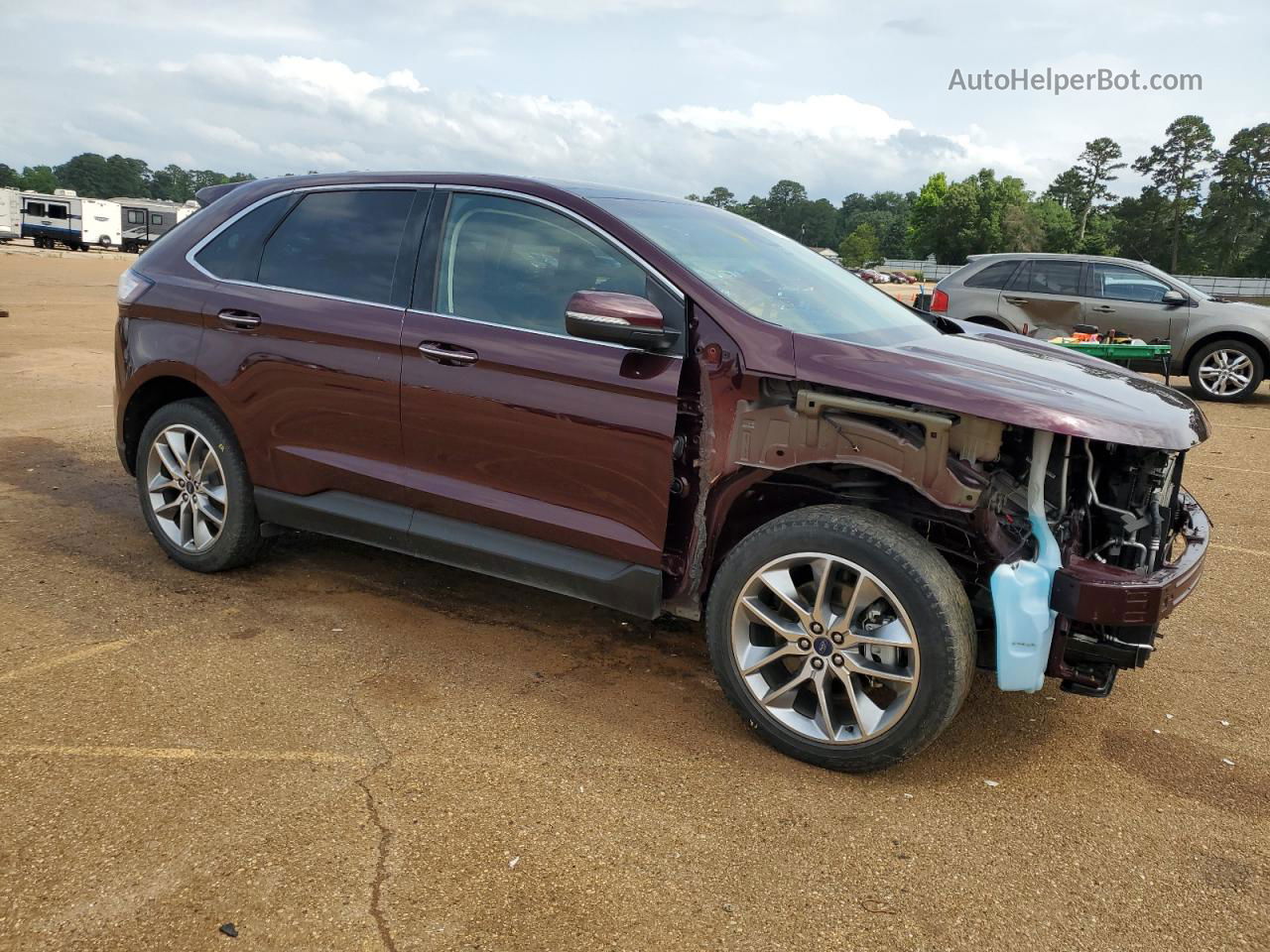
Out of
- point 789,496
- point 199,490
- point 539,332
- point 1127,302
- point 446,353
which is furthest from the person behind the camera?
Answer: point 1127,302

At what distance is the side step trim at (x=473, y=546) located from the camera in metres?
3.43

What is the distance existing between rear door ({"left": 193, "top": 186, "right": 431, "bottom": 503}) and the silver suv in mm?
8558

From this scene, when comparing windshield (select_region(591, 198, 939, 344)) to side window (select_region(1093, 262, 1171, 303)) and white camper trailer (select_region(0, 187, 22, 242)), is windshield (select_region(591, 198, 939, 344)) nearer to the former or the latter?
side window (select_region(1093, 262, 1171, 303))

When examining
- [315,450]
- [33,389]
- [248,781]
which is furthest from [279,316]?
[33,389]

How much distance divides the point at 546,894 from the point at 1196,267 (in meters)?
93.2

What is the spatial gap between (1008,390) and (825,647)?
36.8 inches

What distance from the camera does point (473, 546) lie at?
147 inches

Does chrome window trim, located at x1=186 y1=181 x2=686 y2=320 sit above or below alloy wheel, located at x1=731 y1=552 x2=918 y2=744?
above

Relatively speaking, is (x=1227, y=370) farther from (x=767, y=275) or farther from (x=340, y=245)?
(x=340, y=245)

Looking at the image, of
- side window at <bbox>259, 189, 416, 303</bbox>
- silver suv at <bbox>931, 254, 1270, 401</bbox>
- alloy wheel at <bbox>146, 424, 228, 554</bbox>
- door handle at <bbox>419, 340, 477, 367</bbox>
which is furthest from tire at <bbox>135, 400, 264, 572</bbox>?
silver suv at <bbox>931, 254, 1270, 401</bbox>

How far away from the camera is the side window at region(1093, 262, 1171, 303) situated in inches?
463

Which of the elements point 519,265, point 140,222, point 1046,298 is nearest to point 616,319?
point 519,265

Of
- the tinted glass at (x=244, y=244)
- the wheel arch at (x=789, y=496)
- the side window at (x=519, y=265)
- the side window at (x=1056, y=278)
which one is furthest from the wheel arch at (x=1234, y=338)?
the tinted glass at (x=244, y=244)

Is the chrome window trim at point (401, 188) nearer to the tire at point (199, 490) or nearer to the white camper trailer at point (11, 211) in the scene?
the tire at point (199, 490)
